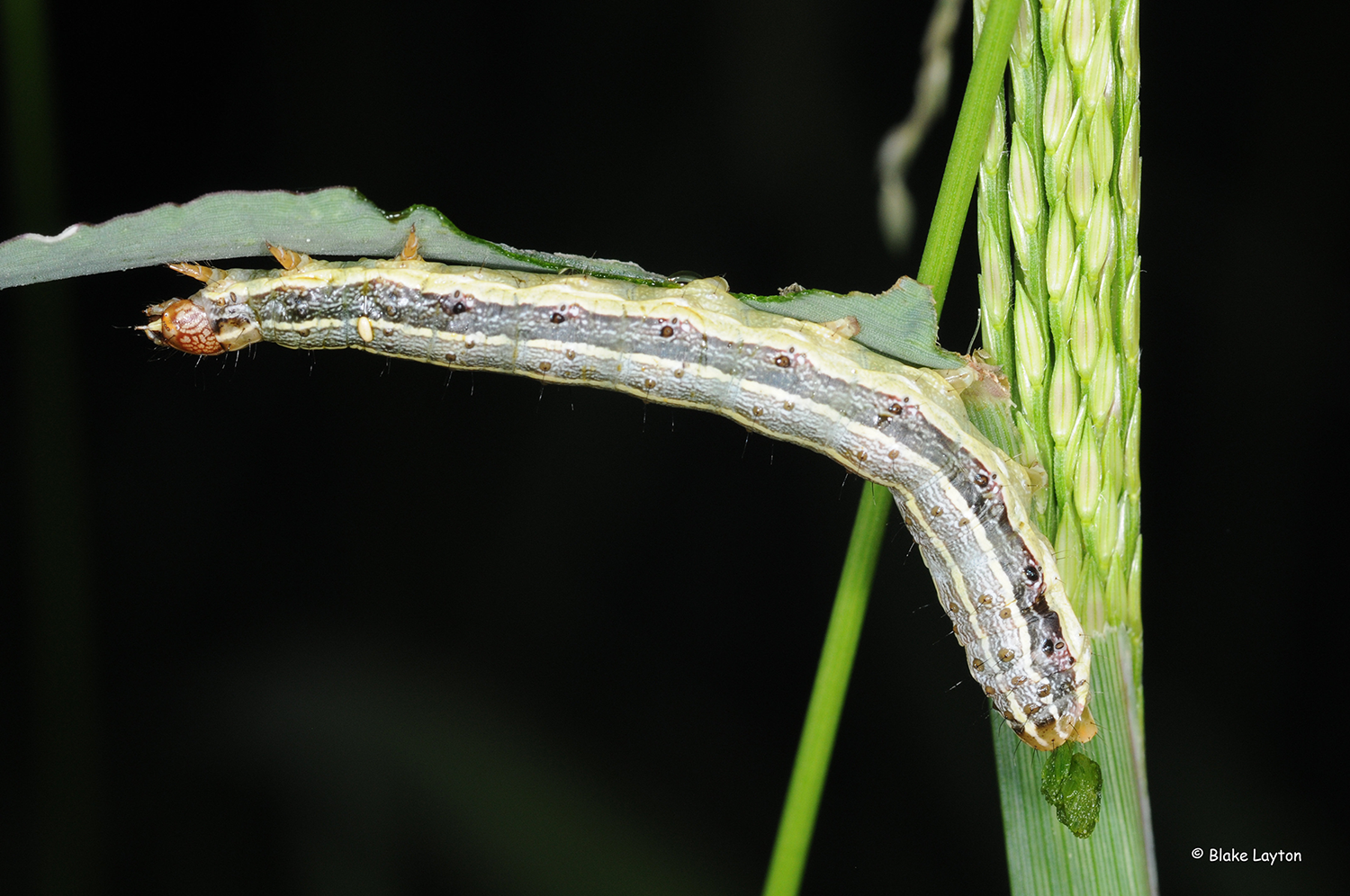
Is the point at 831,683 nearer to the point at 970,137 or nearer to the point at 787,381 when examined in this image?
the point at 787,381

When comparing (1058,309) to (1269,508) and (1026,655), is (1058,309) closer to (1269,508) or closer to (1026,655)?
(1026,655)

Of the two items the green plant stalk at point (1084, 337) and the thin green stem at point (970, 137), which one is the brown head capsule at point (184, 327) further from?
the green plant stalk at point (1084, 337)

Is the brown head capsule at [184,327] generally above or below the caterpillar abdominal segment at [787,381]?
above

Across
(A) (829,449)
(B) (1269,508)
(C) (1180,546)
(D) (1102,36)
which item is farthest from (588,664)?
(D) (1102,36)

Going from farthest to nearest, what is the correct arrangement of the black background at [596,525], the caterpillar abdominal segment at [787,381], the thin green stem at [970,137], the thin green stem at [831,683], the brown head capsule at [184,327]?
the black background at [596,525], the brown head capsule at [184,327], the caterpillar abdominal segment at [787,381], the thin green stem at [831,683], the thin green stem at [970,137]

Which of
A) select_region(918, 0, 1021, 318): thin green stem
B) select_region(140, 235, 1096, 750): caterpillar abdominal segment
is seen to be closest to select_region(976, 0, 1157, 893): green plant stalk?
select_region(918, 0, 1021, 318): thin green stem

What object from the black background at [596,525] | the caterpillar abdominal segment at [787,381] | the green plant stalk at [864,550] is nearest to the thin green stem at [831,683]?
the green plant stalk at [864,550]
